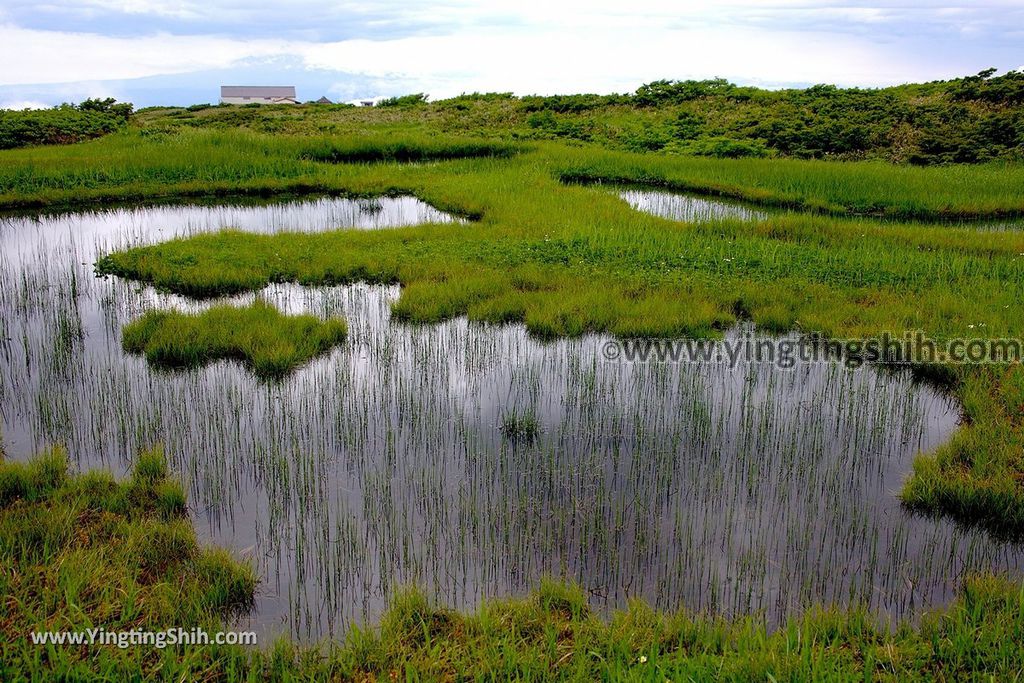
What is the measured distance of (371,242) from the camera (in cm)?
1141

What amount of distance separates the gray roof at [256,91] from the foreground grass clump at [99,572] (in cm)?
5657

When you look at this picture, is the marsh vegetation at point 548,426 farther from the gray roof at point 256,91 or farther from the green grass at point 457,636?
the gray roof at point 256,91

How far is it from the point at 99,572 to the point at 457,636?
189cm

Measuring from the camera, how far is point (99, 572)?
12.9 ft

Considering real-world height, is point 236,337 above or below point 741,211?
below

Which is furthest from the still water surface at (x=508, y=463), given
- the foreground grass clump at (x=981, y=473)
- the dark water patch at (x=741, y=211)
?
the dark water patch at (x=741, y=211)

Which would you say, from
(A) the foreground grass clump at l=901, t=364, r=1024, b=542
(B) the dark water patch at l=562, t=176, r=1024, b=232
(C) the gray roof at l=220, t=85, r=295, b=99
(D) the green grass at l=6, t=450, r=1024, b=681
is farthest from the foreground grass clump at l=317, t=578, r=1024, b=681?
(C) the gray roof at l=220, t=85, r=295, b=99

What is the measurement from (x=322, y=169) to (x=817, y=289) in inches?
480

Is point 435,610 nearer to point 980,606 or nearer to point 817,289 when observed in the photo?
point 980,606

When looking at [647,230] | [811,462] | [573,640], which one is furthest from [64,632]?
[647,230]

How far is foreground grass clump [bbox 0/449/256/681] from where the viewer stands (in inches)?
133

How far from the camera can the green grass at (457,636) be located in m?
3.34

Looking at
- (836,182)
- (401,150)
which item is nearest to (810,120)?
(836,182)

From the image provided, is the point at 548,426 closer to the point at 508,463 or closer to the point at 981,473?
the point at 508,463
